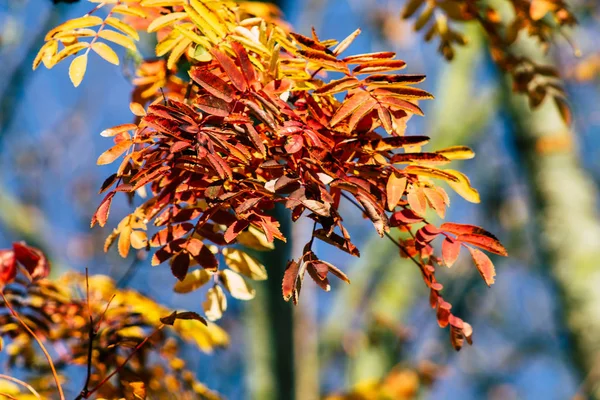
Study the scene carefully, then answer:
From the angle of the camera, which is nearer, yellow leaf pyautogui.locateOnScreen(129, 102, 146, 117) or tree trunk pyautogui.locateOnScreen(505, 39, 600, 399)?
yellow leaf pyautogui.locateOnScreen(129, 102, 146, 117)

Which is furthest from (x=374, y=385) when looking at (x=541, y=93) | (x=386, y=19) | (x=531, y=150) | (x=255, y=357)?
(x=386, y=19)

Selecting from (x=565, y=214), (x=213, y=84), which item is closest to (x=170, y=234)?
(x=213, y=84)

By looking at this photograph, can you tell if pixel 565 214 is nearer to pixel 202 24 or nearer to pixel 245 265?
pixel 245 265

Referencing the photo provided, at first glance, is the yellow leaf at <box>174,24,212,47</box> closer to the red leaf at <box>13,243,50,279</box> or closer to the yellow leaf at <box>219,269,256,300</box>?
the yellow leaf at <box>219,269,256,300</box>

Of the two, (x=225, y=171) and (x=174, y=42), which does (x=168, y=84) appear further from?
(x=225, y=171)

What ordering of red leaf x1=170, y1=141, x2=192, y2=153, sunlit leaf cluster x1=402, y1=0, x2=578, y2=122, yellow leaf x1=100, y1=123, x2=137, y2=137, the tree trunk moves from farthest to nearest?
1. the tree trunk
2. sunlit leaf cluster x1=402, y1=0, x2=578, y2=122
3. yellow leaf x1=100, y1=123, x2=137, y2=137
4. red leaf x1=170, y1=141, x2=192, y2=153

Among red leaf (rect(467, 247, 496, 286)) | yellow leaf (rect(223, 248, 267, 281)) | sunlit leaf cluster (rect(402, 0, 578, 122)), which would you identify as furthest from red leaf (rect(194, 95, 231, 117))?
sunlit leaf cluster (rect(402, 0, 578, 122))
